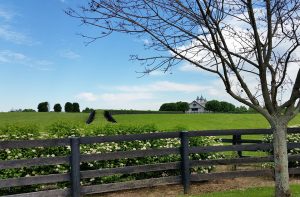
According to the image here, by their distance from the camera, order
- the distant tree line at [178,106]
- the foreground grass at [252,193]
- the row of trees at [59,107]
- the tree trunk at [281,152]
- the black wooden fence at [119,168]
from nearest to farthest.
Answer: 1. the tree trunk at [281,152]
2. the black wooden fence at [119,168]
3. the foreground grass at [252,193]
4. the row of trees at [59,107]
5. the distant tree line at [178,106]

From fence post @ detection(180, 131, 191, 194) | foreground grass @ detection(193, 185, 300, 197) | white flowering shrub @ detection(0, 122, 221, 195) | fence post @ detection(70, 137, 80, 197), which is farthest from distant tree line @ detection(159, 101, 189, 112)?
fence post @ detection(70, 137, 80, 197)

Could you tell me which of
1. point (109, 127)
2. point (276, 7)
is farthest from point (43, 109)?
point (276, 7)

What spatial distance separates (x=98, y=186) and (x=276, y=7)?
512 centimetres

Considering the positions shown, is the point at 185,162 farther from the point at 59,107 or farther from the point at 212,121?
the point at 59,107

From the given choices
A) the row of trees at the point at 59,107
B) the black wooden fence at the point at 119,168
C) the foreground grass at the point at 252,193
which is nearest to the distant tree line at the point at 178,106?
the row of trees at the point at 59,107

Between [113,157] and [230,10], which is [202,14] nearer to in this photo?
[230,10]

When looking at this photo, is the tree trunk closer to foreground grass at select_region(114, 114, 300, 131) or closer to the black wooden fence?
the black wooden fence

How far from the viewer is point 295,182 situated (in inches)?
441

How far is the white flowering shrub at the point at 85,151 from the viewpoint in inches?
Answer: 380

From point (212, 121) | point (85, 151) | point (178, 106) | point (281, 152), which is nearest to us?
point (281, 152)

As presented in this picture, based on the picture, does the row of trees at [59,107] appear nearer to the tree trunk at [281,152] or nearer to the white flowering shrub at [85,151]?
the white flowering shrub at [85,151]

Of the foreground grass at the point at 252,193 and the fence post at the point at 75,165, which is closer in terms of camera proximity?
the fence post at the point at 75,165

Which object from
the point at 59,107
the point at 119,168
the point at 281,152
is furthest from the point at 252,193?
the point at 59,107

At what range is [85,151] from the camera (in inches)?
401
